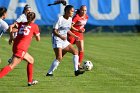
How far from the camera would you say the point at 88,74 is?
16.1 m

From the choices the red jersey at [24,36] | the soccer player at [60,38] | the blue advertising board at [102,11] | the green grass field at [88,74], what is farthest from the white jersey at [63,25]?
the blue advertising board at [102,11]

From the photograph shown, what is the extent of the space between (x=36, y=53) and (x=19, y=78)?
8.50 meters

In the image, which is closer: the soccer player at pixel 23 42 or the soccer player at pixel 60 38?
the soccer player at pixel 23 42

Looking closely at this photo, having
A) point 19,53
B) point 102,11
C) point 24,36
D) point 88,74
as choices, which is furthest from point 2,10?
Result: point 102,11

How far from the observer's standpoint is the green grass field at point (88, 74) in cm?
1303

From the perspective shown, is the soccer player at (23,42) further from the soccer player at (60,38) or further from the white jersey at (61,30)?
the white jersey at (61,30)

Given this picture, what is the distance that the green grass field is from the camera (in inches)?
513

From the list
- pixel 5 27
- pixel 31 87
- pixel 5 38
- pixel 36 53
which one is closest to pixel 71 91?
pixel 31 87

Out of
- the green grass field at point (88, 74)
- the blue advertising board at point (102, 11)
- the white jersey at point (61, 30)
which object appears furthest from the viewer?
the blue advertising board at point (102, 11)

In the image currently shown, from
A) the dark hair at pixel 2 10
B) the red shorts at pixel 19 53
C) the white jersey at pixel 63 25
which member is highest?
the dark hair at pixel 2 10

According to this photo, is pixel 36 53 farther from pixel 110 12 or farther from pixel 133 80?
pixel 110 12

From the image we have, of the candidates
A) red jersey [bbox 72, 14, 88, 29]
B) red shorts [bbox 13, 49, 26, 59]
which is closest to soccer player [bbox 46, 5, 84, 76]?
red shorts [bbox 13, 49, 26, 59]

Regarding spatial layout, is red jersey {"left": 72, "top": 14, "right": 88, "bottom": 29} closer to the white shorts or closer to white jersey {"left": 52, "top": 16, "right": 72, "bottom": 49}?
white jersey {"left": 52, "top": 16, "right": 72, "bottom": 49}

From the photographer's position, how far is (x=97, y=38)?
33.3 meters
